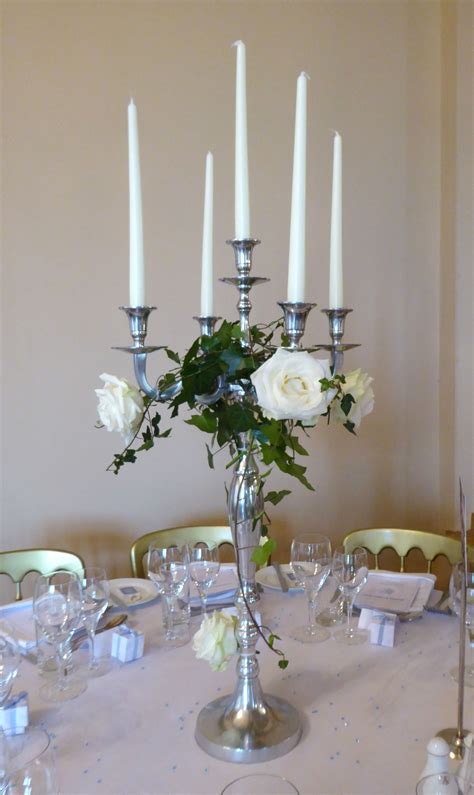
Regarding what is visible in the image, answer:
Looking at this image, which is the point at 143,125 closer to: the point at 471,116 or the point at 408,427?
the point at 471,116

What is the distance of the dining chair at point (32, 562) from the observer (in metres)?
1.96

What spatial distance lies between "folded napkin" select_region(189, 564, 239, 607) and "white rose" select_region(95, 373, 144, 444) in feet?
2.43

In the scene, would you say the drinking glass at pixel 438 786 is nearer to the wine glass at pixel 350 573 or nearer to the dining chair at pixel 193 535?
the wine glass at pixel 350 573

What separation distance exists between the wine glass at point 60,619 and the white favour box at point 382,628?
0.62 metres

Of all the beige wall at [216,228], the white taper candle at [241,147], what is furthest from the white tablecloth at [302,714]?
the beige wall at [216,228]

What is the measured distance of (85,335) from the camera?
8.06 ft

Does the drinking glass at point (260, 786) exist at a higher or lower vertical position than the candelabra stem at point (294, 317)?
lower

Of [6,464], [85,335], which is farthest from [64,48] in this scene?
[6,464]

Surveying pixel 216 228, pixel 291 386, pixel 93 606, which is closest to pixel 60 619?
pixel 93 606

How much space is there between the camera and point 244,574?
3.53 ft

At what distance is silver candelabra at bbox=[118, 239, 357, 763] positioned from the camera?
1018 mm

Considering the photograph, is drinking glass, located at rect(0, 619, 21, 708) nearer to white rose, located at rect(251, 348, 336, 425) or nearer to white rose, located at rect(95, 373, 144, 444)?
white rose, located at rect(95, 373, 144, 444)

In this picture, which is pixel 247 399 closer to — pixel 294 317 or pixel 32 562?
pixel 294 317

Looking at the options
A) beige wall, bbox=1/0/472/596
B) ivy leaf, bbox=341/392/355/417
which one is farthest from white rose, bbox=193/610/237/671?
beige wall, bbox=1/0/472/596
